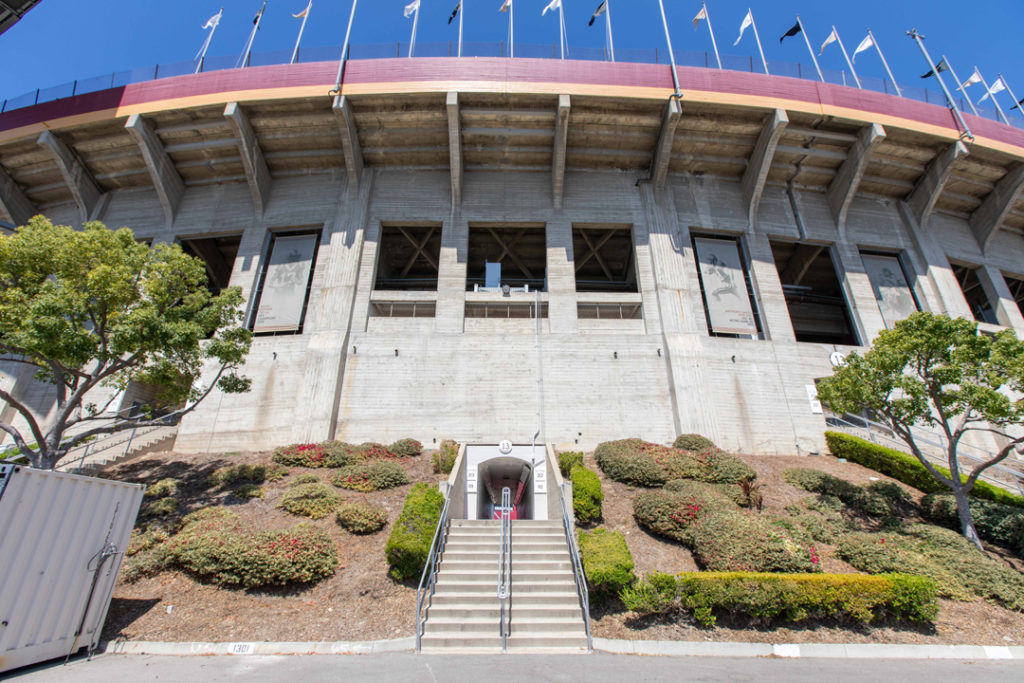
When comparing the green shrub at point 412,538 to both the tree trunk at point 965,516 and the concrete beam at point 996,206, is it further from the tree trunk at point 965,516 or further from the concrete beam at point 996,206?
the concrete beam at point 996,206

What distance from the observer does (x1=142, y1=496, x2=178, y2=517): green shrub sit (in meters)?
12.3

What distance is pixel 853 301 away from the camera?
76.5 feet

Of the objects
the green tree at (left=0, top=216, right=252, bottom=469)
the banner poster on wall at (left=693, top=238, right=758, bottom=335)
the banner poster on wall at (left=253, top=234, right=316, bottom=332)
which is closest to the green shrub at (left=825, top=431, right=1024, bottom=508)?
the banner poster on wall at (left=693, top=238, right=758, bottom=335)

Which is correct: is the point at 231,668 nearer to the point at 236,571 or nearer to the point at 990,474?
the point at 236,571

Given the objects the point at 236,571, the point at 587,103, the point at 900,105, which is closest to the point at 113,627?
the point at 236,571

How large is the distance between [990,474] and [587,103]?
22053mm

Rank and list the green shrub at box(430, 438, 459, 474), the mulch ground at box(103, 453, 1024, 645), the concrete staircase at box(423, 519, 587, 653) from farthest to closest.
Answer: the green shrub at box(430, 438, 459, 474), the mulch ground at box(103, 453, 1024, 645), the concrete staircase at box(423, 519, 587, 653)

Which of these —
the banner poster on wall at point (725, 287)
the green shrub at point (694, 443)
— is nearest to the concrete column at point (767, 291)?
the banner poster on wall at point (725, 287)

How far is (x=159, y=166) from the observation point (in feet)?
75.8

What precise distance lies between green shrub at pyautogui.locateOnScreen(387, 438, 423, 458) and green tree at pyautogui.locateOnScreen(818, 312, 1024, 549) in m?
13.8

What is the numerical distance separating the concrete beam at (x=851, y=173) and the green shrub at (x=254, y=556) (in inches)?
1099

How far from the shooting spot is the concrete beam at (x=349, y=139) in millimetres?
21531

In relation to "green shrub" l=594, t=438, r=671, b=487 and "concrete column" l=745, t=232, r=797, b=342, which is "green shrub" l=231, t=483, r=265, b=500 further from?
"concrete column" l=745, t=232, r=797, b=342

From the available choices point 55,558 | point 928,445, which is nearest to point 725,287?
point 928,445
